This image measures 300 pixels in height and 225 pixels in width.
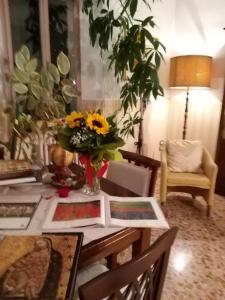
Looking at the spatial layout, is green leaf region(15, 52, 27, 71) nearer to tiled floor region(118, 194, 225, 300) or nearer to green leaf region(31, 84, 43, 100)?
green leaf region(31, 84, 43, 100)

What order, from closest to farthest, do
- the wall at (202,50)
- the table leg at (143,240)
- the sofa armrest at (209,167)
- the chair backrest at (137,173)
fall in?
the table leg at (143,240)
the chair backrest at (137,173)
the sofa armrest at (209,167)
the wall at (202,50)

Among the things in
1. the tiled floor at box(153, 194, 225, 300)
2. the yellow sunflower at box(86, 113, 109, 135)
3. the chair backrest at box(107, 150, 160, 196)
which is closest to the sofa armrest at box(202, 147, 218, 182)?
the tiled floor at box(153, 194, 225, 300)

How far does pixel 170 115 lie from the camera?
3660 millimetres

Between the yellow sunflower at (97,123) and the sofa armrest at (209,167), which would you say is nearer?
the yellow sunflower at (97,123)

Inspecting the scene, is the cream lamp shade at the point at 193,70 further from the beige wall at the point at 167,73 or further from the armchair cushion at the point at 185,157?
the armchair cushion at the point at 185,157

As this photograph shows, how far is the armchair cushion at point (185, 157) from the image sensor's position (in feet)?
8.45

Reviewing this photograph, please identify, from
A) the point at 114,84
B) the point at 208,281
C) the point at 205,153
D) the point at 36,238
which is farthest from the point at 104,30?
the point at 208,281

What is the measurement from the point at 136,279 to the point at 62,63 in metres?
2.11

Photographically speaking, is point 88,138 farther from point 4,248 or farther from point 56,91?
point 56,91

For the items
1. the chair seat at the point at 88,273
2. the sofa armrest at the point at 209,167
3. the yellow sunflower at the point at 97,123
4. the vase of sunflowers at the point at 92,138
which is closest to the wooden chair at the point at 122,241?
the chair seat at the point at 88,273

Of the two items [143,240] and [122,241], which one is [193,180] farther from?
[122,241]

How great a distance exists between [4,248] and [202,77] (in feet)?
8.90

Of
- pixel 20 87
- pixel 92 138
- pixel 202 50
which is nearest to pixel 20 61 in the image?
→ pixel 20 87

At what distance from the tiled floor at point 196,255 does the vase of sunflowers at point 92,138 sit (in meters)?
1.02
